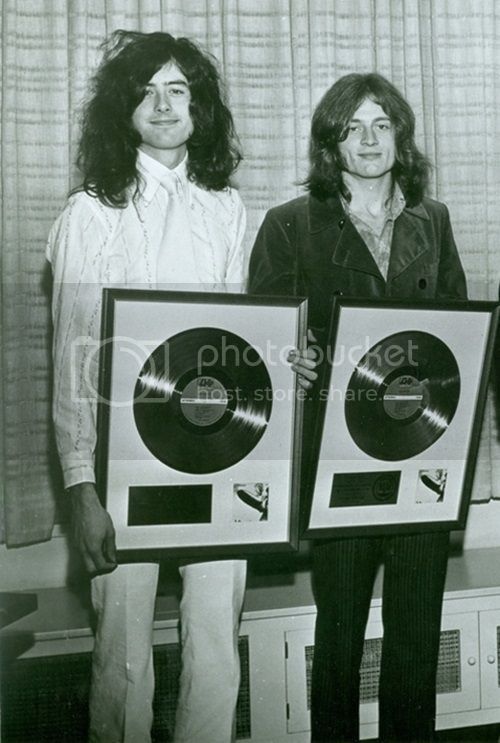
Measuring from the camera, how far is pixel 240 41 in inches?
94.3

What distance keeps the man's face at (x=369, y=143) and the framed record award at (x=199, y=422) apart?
42 cm

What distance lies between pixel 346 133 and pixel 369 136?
0.05 metres

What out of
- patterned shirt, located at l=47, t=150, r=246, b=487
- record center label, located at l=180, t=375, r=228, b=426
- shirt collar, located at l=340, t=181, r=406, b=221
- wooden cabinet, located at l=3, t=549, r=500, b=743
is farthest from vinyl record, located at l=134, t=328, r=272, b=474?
wooden cabinet, located at l=3, t=549, r=500, b=743

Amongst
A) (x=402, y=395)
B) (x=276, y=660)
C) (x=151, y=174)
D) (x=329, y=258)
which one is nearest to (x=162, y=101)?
(x=151, y=174)

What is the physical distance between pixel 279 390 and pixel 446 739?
1247mm

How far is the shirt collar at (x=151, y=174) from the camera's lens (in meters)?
1.55

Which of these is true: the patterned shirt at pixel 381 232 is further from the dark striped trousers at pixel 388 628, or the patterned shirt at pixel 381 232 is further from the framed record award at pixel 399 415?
the dark striped trousers at pixel 388 628

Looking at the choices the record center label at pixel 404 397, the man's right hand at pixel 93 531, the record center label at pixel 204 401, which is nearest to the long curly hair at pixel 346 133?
the record center label at pixel 404 397

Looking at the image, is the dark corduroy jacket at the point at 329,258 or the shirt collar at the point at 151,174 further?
the dark corduroy jacket at the point at 329,258

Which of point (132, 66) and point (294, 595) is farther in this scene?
point (294, 595)

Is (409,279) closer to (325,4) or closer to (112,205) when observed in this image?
(112,205)

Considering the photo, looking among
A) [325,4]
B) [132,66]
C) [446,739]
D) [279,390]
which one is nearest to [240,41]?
[325,4]

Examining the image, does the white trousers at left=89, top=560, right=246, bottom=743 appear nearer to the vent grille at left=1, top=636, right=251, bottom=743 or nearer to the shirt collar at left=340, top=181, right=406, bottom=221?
the vent grille at left=1, top=636, right=251, bottom=743

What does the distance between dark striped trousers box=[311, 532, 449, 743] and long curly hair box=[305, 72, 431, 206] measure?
0.79 m
